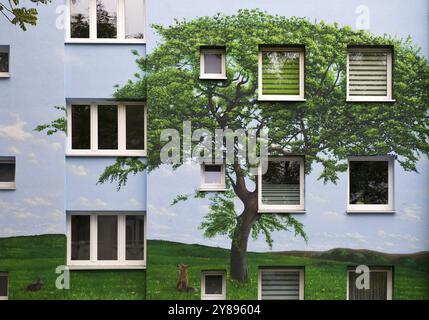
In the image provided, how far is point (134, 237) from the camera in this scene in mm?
15812

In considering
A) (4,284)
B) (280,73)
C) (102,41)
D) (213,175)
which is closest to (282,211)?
(213,175)

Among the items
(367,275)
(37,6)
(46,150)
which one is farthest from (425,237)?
(37,6)

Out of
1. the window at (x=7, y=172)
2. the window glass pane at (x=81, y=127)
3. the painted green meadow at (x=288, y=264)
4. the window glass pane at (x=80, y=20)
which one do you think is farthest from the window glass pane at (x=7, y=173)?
the painted green meadow at (x=288, y=264)

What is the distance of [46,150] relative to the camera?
50.6 feet

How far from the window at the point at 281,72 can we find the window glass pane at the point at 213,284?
14.2 feet

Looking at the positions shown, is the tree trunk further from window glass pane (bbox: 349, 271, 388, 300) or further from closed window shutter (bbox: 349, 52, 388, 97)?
closed window shutter (bbox: 349, 52, 388, 97)

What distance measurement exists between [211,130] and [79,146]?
309 cm

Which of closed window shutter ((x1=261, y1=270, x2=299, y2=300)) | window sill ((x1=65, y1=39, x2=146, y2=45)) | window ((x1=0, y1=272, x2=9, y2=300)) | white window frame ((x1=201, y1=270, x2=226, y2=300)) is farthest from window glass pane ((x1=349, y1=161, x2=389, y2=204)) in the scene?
window ((x1=0, y1=272, x2=9, y2=300))

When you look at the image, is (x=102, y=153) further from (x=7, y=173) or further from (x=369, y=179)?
(x=369, y=179)

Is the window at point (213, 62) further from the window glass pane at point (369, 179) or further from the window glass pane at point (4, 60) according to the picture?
the window glass pane at point (4, 60)

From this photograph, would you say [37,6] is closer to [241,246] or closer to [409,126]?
[241,246]

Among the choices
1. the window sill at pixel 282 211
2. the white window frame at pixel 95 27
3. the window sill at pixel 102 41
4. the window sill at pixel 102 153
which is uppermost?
the white window frame at pixel 95 27

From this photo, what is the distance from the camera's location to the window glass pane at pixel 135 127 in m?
15.9

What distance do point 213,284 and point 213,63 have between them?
5.09 m
